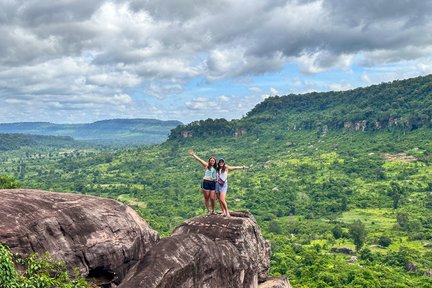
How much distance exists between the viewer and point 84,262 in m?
19.7

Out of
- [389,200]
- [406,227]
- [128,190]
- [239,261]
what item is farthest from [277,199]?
[239,261]

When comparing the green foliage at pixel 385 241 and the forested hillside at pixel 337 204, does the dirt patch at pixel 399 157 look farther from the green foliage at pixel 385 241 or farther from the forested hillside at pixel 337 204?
the green foliage at pixel 385 241

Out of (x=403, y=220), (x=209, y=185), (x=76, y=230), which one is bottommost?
(x=403, y=220)

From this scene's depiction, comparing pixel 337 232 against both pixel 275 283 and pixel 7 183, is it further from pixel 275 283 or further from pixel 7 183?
pixel 275 283

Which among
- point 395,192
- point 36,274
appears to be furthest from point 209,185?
point 395,192

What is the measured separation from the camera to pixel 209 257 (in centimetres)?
1836

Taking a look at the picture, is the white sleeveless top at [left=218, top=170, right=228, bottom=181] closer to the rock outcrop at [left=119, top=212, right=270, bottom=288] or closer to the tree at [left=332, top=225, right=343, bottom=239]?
the rock outcrop at [left=119, top=212, right=270, bottom=288]

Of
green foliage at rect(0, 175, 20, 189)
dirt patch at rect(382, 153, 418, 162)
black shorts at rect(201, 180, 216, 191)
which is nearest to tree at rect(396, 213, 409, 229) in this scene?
dirt patch at rect(382, 153, 418, 162)

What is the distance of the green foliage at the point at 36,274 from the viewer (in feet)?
46.6

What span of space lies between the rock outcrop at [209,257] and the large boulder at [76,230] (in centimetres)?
271

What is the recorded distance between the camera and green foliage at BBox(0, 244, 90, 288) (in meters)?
14.2

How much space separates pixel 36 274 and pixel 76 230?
385 centimetres

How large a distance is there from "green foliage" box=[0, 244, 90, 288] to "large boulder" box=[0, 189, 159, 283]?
83 cm

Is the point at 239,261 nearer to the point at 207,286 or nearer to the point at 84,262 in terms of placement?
the point at 207,286
